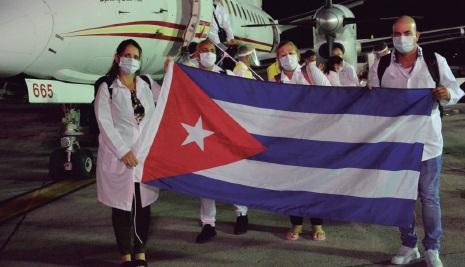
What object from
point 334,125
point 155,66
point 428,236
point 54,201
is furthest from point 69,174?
point 428,236

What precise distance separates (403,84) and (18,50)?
385 centimetres

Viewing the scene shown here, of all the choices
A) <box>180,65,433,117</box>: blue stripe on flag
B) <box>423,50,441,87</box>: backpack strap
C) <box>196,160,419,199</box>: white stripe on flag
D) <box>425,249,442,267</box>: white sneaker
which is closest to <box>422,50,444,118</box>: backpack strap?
<box>423,50,441,87</box>: backpack strap

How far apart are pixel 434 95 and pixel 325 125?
0.82 m

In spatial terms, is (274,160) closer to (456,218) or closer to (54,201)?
(456,218)

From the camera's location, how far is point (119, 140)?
3.86 meters

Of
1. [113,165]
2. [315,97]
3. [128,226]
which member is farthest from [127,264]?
[315,97]

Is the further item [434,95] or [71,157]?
[71,157]

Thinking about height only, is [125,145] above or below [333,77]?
below

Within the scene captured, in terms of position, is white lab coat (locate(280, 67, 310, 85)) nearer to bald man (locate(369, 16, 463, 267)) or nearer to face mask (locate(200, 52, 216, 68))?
face mask (locate(200, 52, 216, 68))

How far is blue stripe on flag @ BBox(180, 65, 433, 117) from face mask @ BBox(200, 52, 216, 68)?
784 mm

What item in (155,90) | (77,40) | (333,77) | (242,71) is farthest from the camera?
(333,77)

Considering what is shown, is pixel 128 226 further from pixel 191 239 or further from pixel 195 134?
pixel 191 239

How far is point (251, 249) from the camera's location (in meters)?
4.61

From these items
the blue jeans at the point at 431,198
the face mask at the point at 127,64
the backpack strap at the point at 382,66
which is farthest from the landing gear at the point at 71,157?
the blue jeans at the point at 431,198
